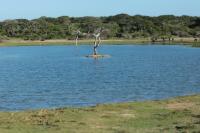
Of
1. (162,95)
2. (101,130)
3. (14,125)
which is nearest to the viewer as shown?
(101,130)

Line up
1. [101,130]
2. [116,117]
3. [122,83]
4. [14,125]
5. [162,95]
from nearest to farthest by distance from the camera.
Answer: [101,130]
[14,125]
[116,117]
[162,95]
[122,83]

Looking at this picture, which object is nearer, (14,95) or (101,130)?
(101,130)

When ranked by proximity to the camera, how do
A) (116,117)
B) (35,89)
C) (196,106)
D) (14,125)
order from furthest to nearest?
(35,89)
(196,106)
(116,117)
(14,125)

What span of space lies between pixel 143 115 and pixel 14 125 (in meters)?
5.69

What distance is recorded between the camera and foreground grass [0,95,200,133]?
19.7m

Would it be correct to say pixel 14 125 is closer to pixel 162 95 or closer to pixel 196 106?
pixel 196 106

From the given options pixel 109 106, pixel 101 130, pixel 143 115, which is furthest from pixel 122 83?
pixel 101 130

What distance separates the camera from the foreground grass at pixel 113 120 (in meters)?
19.7

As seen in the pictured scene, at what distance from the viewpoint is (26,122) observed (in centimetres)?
2198

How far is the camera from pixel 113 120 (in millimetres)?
22234

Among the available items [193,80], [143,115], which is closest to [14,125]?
[143,115]

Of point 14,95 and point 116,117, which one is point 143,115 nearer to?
point 116,117

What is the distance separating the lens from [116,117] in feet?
75.9

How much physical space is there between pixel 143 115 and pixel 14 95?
19.2 metres
